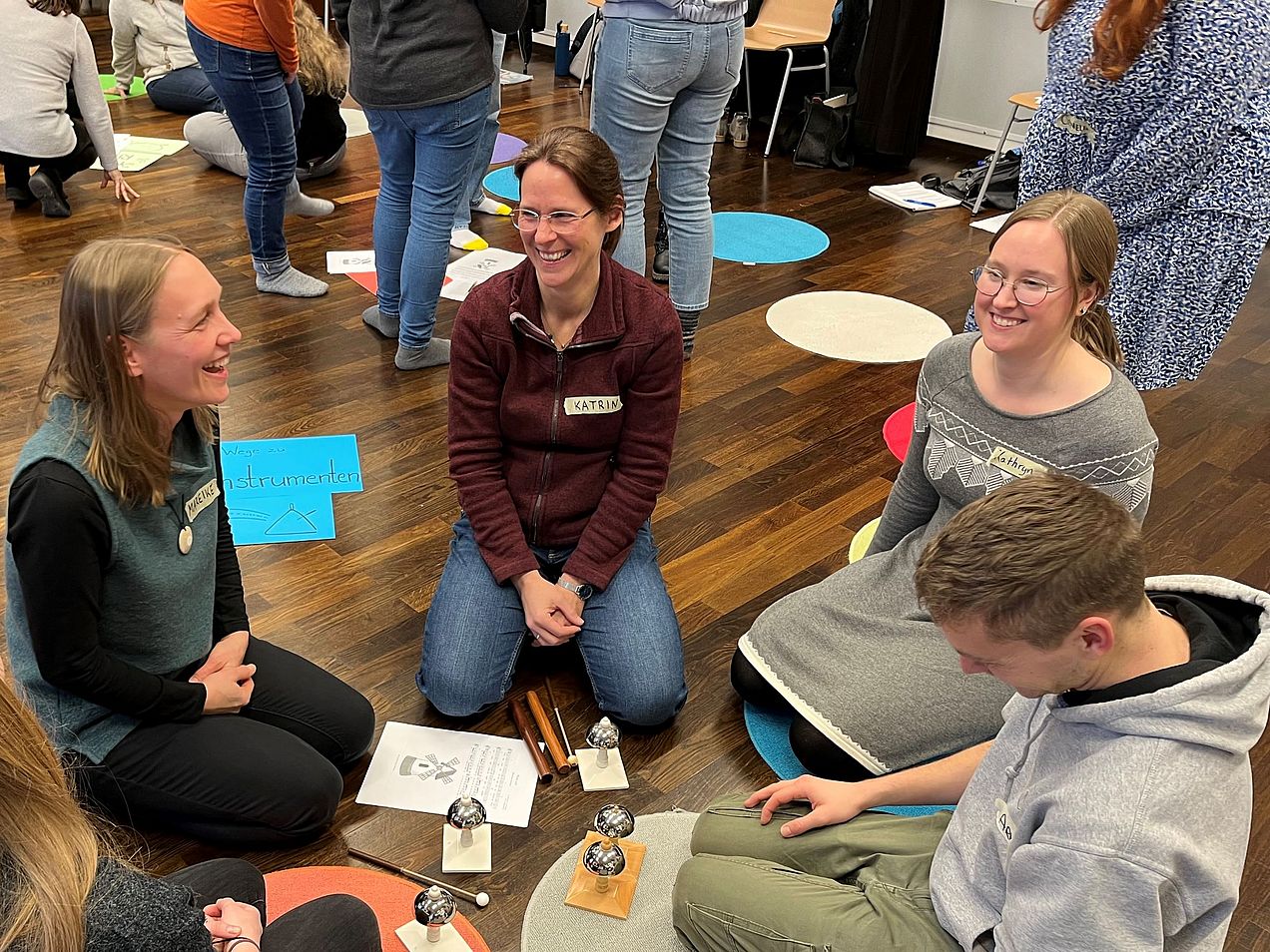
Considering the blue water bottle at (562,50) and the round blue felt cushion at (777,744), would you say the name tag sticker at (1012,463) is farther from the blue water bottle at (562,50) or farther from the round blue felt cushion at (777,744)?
the blue water bottle at (562,50)

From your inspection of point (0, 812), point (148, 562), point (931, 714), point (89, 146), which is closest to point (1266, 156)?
point (931, 714)

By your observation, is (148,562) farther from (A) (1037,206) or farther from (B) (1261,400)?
(B) (1261,400)

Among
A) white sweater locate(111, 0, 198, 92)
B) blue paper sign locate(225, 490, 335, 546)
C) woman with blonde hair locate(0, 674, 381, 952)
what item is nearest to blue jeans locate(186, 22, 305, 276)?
blue paper sign locate(225, 490, 335, 546)

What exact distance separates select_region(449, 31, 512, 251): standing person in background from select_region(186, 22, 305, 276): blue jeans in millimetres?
630

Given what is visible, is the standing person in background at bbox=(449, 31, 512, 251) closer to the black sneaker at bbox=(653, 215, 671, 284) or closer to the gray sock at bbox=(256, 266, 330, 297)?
the gray sock at bbox=(256, 266, 330, 297)

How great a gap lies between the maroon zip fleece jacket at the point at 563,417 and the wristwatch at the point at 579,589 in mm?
23

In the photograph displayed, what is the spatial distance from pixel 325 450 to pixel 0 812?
6.55ft

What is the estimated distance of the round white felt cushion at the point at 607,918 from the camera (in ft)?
5.73

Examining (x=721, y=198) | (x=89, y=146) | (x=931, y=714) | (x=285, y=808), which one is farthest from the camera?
(x=721, y=198)

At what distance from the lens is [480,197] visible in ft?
14.7

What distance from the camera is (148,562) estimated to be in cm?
170

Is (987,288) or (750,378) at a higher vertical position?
(987,288)

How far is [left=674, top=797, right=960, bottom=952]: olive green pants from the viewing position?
4.95ft

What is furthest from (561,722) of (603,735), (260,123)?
(260,123)
